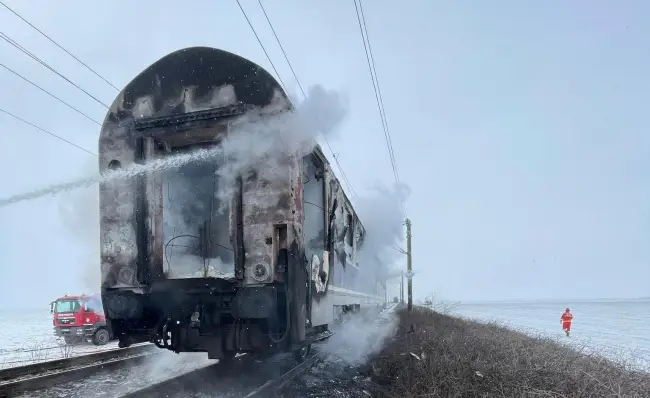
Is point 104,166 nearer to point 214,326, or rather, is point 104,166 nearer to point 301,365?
point 214,326

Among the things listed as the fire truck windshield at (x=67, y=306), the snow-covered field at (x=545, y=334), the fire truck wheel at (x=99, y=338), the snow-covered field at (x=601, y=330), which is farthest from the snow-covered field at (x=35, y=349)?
the snow-covered field at (x=601, y=330)

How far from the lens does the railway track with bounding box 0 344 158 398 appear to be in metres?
7.05

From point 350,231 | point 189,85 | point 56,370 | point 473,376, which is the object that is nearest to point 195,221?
point 189,85

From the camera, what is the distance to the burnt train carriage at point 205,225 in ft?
19.0

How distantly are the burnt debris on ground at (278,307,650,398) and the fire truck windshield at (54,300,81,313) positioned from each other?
1342cm

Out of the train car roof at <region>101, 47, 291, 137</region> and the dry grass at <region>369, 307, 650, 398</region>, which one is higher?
the train car roof at <region>101, 47, 291, 137</region>

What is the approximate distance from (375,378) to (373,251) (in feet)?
29.7

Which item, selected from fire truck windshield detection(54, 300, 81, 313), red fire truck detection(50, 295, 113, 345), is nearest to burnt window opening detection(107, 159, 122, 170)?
red fire truck detection(50, 295, 113, 345)

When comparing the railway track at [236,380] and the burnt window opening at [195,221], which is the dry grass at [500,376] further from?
the burnt window opening at [195,221]

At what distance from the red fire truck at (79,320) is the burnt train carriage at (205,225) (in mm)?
12318

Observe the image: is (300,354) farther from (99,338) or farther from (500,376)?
(99,338)

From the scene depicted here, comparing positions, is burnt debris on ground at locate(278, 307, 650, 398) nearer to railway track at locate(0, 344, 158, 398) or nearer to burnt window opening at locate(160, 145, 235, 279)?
burnt window opening at locate(160, 145, 235, 279)

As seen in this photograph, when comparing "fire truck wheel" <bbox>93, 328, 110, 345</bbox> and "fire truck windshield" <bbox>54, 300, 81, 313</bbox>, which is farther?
"fire truck windshield" <bbox>54, 300, 81, 313</bbox>

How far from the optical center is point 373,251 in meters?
16.5
